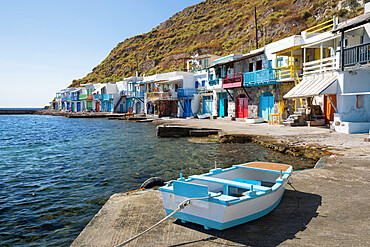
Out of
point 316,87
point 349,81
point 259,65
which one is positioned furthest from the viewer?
point 259,65

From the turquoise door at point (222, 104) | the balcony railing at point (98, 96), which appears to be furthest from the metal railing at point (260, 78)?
the balcony railing at point (98, 96)

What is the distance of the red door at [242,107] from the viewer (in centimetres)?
3136

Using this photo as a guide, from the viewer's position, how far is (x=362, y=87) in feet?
53.7

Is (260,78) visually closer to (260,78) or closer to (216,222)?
(260,78)

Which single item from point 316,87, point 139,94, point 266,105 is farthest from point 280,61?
point 139,94

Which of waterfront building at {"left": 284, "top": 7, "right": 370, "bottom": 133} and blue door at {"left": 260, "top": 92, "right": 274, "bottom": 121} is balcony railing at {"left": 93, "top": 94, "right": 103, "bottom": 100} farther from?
waterfront building at {"left": 284, "top": 7, "right": 370, "bottom": 133}

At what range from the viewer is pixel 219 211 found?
13.7ft

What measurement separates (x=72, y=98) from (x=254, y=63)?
69.7 meters

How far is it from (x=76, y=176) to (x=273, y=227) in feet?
28.6

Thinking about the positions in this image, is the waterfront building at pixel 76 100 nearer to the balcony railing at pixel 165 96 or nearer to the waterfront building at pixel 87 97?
the waterfront building at pixel 87 97

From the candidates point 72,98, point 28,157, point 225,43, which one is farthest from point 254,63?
point 72,98

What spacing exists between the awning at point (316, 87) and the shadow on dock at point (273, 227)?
12839mm

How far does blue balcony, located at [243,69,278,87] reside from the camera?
2575 cm

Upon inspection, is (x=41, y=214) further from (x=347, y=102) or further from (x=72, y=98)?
(x=72, y=98)
